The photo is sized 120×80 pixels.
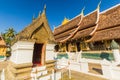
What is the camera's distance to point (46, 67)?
8234mm

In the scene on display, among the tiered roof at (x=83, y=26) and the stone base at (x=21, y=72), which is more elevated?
the tiered roof at (x=83, y=26)

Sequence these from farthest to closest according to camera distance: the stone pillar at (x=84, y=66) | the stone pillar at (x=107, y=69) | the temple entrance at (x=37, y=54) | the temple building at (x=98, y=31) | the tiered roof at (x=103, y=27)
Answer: the temple building at (x=98, y=31) → the tiered roof at (x=103, y=27) → the stone pillar at (x=84, y=66) → the temple entrance at (x=37, y=54) → the stone pillar at (x=107, y=69)

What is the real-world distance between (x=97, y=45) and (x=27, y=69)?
40.6ft

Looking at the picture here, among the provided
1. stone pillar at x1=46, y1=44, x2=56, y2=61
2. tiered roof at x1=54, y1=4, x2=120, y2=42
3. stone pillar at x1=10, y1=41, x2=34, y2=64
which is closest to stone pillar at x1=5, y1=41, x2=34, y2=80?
stone pillar at x1=10, y1=41, x2=34, y2=64

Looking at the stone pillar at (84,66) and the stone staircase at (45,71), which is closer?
the stone staircase at (45,71)

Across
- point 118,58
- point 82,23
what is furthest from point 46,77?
point 82,23

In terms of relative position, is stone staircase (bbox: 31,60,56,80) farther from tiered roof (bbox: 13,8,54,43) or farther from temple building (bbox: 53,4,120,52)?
temple building (bbox: 53,4,120,52)

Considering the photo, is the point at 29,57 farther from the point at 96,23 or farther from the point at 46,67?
the point at 96,23

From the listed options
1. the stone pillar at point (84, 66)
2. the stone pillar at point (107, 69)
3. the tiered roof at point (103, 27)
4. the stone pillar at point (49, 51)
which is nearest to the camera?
the stone pillar at point (107, 69)

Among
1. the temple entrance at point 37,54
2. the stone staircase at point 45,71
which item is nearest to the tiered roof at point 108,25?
the stone staircase at point 45,71

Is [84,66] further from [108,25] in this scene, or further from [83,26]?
[83,26]

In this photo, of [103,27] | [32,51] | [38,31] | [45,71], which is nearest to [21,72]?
[32,51]

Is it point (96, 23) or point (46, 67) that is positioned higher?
point (96, 23)

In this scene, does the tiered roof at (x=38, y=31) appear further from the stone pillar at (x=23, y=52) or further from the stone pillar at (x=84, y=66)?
the stone pillar at (x=84, y=66)
